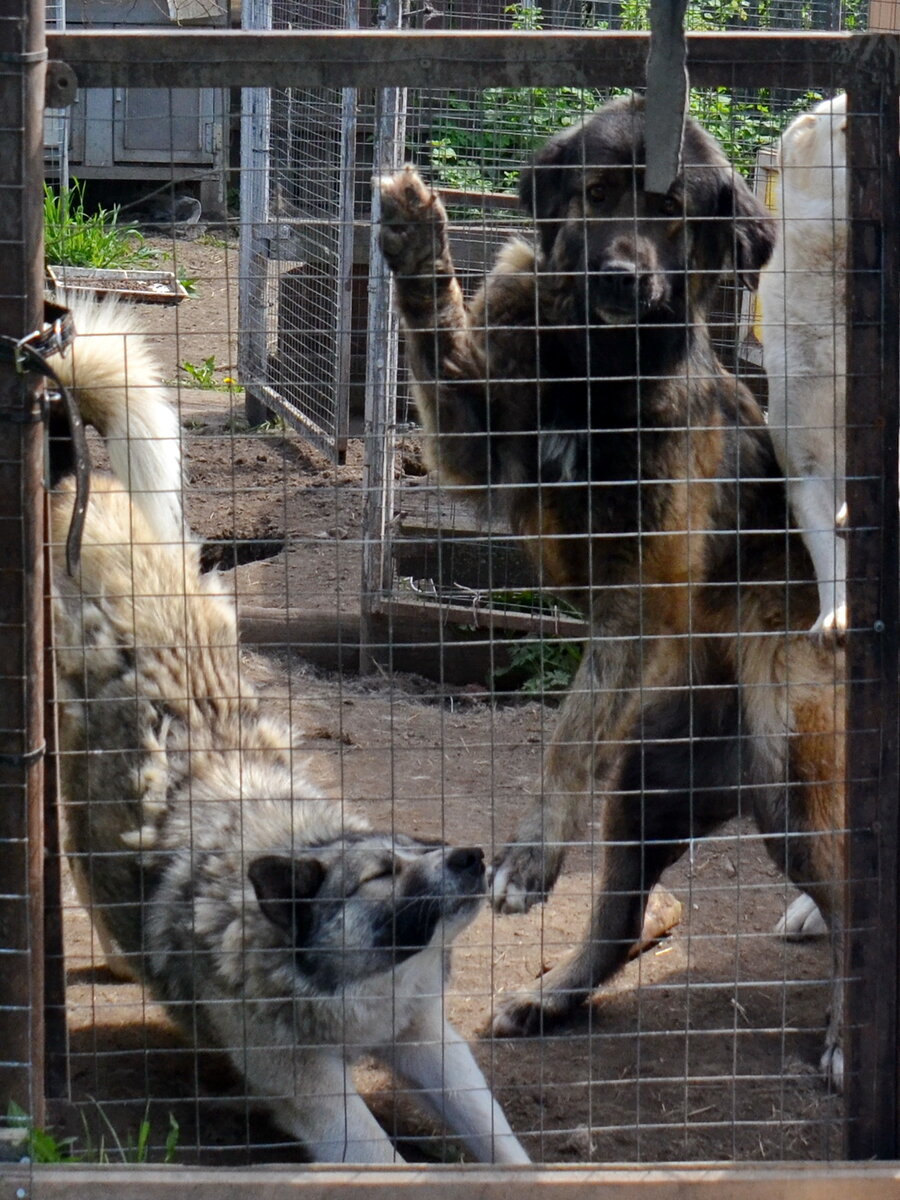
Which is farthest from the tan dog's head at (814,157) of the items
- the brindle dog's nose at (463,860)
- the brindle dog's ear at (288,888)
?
the brindle dog's ear at (288,888)

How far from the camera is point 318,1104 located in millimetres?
3205

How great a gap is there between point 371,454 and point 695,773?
2.33 meters

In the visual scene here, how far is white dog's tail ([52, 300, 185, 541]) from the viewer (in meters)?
3.60

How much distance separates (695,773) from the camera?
4078 mm

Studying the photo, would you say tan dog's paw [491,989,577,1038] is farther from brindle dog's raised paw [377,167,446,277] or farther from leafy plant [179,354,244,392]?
leafy plant [179,354,244,392]

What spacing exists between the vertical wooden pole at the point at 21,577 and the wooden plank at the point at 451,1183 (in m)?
0.20

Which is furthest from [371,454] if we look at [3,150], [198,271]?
[198,271]

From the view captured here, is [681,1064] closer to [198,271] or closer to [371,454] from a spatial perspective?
[371,454]

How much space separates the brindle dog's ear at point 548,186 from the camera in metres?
3.62

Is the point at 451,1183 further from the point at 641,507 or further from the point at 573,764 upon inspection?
the point at 641,507

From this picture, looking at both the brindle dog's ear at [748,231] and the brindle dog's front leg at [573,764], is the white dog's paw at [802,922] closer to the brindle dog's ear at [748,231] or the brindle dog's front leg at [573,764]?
the brindle dog's front leg at [573,764]

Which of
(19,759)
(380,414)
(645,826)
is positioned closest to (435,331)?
(19,759)

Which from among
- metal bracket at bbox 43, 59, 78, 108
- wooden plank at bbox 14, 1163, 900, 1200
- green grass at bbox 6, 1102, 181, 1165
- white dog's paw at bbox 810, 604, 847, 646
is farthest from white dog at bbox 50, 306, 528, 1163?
white dog's paw at bbox 810, 604, 847, 646

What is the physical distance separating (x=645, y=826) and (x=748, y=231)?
1.68 metres
